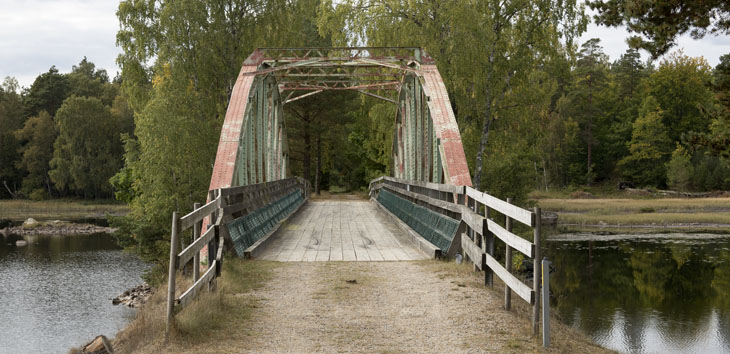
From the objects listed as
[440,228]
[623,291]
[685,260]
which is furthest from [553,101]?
[440,228]

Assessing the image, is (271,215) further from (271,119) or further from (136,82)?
(136,82)

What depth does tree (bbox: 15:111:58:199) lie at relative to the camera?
64750 mm

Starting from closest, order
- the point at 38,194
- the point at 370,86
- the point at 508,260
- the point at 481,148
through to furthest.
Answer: the point at 508,260, the point at 481,148, the point at 370,86, the point at 38,194

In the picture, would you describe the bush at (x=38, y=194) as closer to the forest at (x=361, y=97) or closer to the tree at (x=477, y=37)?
the forest at (x=361, y=97)

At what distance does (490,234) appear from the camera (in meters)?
7.01

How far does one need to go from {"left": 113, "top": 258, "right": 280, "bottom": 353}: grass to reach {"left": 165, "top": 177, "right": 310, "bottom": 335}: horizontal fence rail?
107 millimetres

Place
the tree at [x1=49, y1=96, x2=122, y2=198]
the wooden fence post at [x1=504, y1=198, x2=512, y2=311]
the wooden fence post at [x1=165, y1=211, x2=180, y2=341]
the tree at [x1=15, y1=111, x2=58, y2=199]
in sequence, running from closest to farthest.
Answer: the wooden fence post at [x1=165, y1=211, x2=180, y2=341]
the wooden fence post at [x1=504, y1=198, x2=512, y2=311]
the tree at [x1=49, y1=96, x2=122, y2=198]
the tree at [x1=15, y1=111, x2=58, y2=199]

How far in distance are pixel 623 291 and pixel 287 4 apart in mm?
15100

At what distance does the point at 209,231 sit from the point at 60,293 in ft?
56.0

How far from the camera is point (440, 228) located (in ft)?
32.6

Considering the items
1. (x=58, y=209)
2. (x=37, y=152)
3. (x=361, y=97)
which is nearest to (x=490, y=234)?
(x=361, y=97)

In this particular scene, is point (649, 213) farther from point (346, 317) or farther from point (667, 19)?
point (346, 317)

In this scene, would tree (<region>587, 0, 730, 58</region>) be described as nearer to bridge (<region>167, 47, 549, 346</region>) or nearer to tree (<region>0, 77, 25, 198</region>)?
bridge (<region>167, 47, 549, 346</region>)

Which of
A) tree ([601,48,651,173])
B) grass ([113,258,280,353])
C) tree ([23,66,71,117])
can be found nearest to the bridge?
grass ([113,258,280,353])
